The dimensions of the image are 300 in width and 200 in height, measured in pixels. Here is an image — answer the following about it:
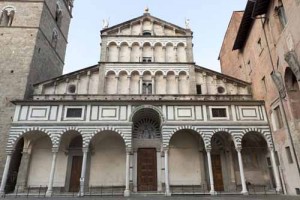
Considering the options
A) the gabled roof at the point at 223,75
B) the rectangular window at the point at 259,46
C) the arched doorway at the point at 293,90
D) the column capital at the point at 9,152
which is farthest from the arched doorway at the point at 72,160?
the rectangular window at the point at 259,46

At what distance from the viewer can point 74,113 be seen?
14.8m

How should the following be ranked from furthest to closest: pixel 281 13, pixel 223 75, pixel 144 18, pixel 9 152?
pixel 144 18
pixel 223 75
pixel 9 152
pixel 281 13

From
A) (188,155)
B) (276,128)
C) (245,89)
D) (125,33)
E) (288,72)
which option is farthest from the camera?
(125,33)

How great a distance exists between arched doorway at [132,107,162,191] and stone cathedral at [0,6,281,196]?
0.22 feet

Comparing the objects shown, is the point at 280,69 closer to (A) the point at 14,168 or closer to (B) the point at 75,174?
(B) the point at 75,174

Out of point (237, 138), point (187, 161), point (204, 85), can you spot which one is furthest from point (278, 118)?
point (187, 161)

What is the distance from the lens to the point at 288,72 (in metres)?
11.7

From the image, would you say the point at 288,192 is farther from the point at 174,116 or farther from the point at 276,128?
the point at 174,116

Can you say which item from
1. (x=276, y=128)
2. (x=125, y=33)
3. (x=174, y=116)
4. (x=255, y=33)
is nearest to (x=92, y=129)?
(x=174, y=116)

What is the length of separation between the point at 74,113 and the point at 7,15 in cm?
1169

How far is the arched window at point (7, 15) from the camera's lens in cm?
1870

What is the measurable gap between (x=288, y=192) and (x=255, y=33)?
10.3 metres

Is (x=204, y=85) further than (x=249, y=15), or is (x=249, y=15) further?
(x=204, y=85)

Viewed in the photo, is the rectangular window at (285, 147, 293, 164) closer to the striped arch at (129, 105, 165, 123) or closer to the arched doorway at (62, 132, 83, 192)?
the striped arch at (129, 105, 165, 123)
